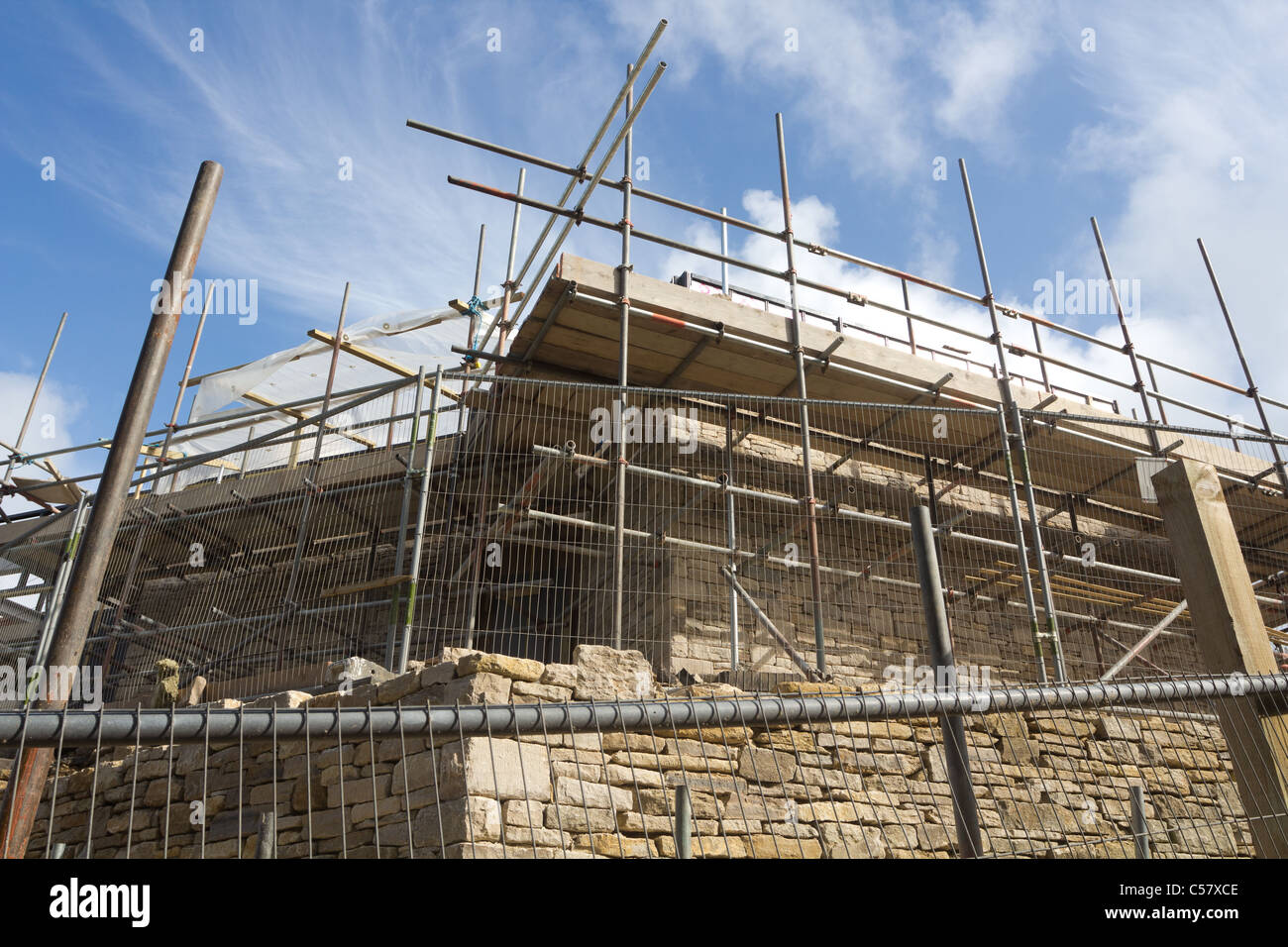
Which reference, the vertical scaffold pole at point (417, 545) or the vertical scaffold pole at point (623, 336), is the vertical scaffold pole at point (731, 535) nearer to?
the vertical scaffold pole at point (623, 336)

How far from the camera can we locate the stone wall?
4328mm

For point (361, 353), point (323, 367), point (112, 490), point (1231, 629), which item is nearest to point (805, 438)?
point (1231, 629)

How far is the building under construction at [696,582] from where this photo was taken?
15.1ft

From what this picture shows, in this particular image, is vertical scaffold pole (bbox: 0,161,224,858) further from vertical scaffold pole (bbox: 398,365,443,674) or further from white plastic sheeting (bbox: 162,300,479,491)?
white plastic sheeting (bbox: 162,300,479,491)

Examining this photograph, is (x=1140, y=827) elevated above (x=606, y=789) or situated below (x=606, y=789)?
below

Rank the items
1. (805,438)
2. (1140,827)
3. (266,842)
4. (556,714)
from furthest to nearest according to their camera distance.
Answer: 1. (805,438)
2. (266,842)
3. (1140,827)
4. (556,714)

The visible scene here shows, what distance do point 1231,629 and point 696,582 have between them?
17.5 feet

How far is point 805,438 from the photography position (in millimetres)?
7742

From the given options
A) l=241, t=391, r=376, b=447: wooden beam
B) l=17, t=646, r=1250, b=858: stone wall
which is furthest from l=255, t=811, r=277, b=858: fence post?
l=241, t=391, r=376, b=447: wooden beam

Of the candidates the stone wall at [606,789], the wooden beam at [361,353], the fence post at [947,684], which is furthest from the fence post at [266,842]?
the wooden beam at [361,353]

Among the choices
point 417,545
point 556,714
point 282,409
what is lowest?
point 556,714

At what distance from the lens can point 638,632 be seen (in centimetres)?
869

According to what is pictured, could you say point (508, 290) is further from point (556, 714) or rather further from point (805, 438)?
point (556, 714)

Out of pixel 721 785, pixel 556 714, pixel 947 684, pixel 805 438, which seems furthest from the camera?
pixel 805 438
